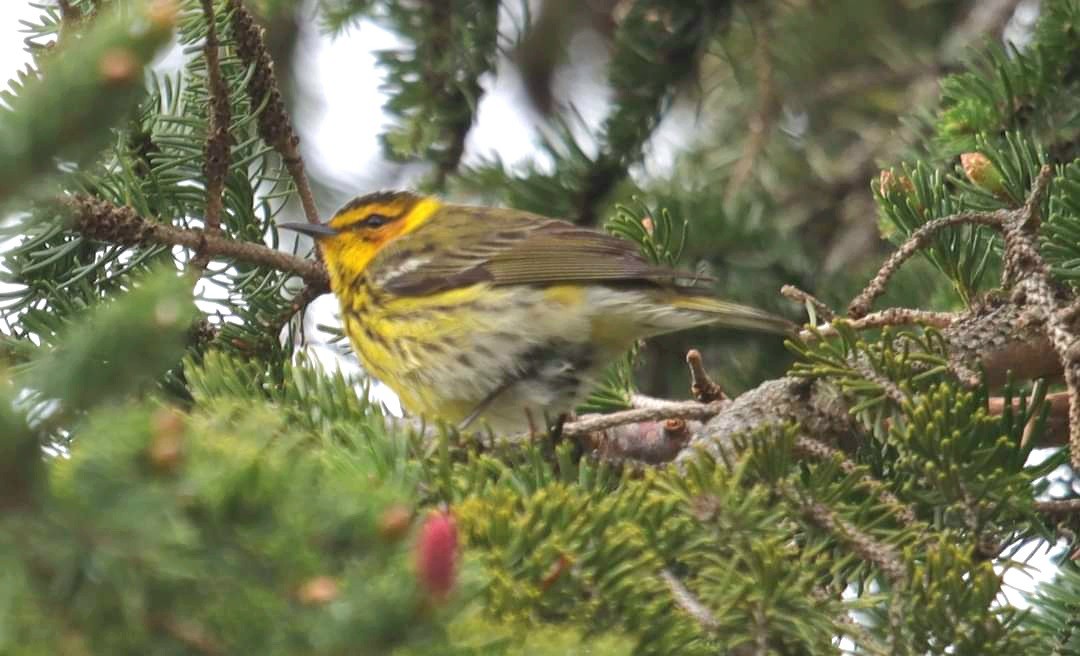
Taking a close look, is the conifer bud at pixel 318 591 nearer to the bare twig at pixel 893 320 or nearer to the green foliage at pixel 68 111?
the green foliage at pixel 68 111

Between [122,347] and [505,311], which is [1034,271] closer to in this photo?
[505,311]

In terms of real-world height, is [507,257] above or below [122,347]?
above

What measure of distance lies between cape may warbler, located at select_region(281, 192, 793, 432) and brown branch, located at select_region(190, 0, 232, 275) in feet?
2.21

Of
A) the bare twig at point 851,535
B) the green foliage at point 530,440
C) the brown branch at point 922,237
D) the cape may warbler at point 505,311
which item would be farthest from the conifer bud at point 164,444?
the cape may warbler at point 505,311

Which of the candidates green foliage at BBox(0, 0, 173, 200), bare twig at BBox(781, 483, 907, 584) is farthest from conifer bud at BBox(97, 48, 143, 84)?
bare twig at BBox(781, 483, 907, 584)

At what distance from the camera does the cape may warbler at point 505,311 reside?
348cm

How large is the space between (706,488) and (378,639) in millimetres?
898

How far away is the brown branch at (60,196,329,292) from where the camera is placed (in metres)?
2.60

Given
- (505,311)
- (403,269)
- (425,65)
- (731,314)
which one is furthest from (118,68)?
(403,269)

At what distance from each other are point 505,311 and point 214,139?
1.22m

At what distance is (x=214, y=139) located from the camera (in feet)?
8.89

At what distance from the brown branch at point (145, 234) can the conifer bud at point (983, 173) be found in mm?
1559

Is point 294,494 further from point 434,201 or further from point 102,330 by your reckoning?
point 434,201

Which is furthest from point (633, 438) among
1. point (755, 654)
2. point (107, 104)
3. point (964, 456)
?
point (107, 104)
